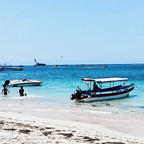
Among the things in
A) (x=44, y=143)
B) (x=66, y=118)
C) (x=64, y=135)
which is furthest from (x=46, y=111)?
(x=44, y=143)

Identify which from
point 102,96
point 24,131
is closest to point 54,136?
point 24,131

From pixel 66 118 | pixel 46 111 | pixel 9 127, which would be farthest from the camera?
pixel 46 111

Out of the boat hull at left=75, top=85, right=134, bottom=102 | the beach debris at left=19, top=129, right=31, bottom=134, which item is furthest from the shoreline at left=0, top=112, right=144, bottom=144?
the boat hull at left=75, top=85, right=134, bottom=102

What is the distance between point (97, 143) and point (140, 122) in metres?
6.19

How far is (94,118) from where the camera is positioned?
56.2 feet

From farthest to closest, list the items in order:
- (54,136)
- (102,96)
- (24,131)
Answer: (102,96) < (24,131) < (54,136)

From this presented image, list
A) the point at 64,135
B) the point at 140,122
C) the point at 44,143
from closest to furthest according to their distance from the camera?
the point at 44,143
the point at 64,135
the point at 140,122

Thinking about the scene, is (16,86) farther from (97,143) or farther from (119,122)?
(97,143)

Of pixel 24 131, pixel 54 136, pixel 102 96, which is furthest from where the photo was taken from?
pixel 102 96

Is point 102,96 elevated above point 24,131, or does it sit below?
below

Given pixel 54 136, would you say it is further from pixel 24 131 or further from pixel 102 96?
pixel 102 96

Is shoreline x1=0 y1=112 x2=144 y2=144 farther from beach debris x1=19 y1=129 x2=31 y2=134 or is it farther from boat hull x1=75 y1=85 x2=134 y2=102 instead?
boat hull x1=75 y1=85 x2=134 y2=102

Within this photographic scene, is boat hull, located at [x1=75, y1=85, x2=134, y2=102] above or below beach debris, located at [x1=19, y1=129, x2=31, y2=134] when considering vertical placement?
below

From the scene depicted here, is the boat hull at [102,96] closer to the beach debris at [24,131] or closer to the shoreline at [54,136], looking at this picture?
the shoreline at [54,136]
